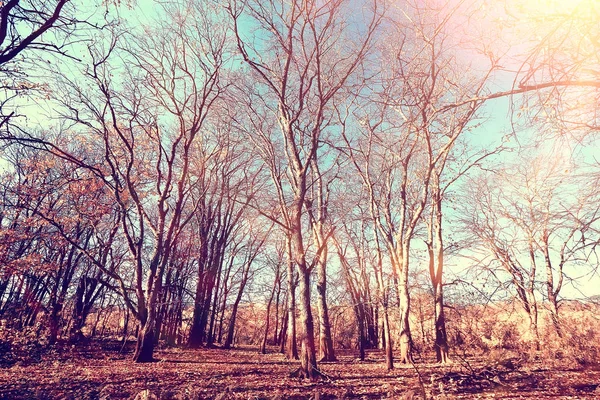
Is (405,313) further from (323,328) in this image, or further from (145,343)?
(145,343)

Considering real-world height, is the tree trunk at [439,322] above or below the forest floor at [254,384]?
above

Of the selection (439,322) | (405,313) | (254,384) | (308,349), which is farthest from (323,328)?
(254,384)

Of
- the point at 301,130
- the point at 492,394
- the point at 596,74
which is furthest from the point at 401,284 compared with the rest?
the point at 596,74

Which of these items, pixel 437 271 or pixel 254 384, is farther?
pixel 437 271

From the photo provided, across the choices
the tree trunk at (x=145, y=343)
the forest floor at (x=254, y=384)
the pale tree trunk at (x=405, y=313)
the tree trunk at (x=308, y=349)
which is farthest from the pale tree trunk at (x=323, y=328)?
the tree trunk at (x=145, y=343)

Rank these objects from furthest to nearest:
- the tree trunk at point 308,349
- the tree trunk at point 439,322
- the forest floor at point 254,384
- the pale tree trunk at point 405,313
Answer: the tree trunk at point 439,322 < the pale tree trunk at point 405,313 < the tree trunk at point 308,349 < the forest floor at point 254,384

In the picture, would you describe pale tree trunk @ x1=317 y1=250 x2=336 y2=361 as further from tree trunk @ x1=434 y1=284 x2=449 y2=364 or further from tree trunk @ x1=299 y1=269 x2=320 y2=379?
tree trunk @ x1=299 y1=269 x2=320 y2=379

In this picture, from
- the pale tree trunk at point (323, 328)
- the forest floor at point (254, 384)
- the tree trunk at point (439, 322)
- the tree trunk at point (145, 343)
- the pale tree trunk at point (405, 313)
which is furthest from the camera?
the pale tree trunk at point (323, 328)

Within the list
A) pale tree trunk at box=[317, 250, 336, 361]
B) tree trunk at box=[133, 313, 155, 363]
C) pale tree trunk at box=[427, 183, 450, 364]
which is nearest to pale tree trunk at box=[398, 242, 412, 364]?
pale tree trunk at box=[427, 183, 450, 364]

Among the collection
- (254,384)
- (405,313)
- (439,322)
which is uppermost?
(405,313)

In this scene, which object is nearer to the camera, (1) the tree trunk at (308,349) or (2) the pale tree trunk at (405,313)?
(1) the tree trunk at (308,349)

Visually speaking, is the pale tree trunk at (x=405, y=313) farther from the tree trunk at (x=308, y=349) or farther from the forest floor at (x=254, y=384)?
the tree trunk at (x=308, y=349)

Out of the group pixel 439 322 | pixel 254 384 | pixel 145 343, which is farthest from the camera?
pixel 439 322

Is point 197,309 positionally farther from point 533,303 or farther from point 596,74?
point 596,74
